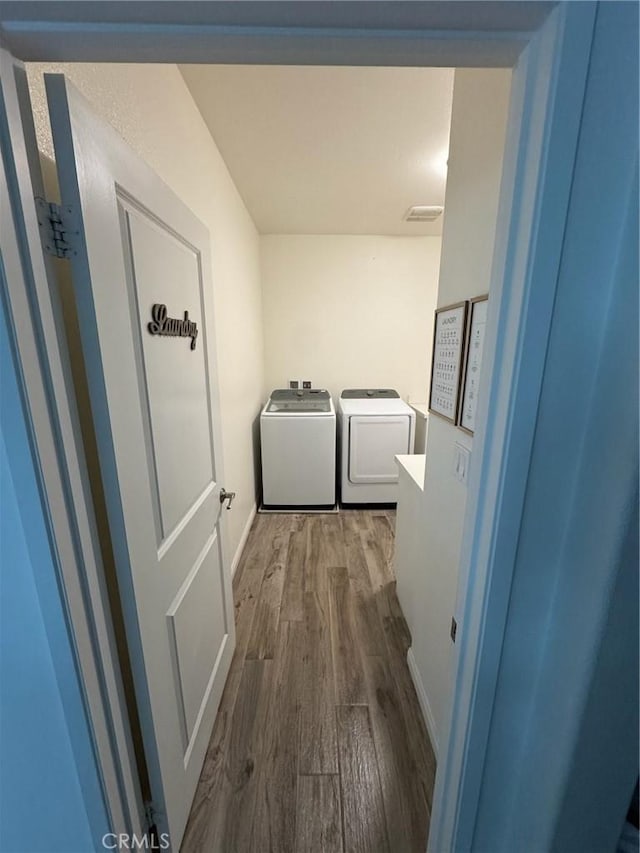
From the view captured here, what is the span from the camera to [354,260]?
11.2 feet

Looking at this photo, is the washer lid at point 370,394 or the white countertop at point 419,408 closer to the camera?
the white countertop at point 419,408

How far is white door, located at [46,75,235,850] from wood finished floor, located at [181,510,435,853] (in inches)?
6.2

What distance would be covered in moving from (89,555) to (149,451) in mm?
282

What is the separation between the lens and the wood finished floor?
1.09 metres

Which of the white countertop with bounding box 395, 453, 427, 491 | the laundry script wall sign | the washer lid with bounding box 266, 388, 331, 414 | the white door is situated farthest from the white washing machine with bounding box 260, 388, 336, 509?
the laundry script wall sign

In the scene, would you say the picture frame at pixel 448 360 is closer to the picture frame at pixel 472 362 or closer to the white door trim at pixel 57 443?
the picture frame at pixel 472 362

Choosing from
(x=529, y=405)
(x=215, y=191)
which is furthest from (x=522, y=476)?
(x=215, y=191)

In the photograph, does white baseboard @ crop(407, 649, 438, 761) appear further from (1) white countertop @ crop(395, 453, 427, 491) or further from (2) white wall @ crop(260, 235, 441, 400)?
(2) white wall @ crop(260, 235, 441, 400)

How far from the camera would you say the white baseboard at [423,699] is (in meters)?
1.30

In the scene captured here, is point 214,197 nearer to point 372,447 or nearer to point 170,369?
point 170,369

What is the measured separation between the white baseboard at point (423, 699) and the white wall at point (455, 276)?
0.01 m

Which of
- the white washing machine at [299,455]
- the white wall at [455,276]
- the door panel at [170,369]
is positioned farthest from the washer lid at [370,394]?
the door panel at [170,369]

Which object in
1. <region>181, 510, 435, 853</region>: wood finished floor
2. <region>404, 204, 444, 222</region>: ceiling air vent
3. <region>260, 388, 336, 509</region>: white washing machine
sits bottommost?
<region>181, 510, 435, 853</region>: wood finished floor

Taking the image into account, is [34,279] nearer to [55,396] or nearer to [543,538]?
[55,396]
